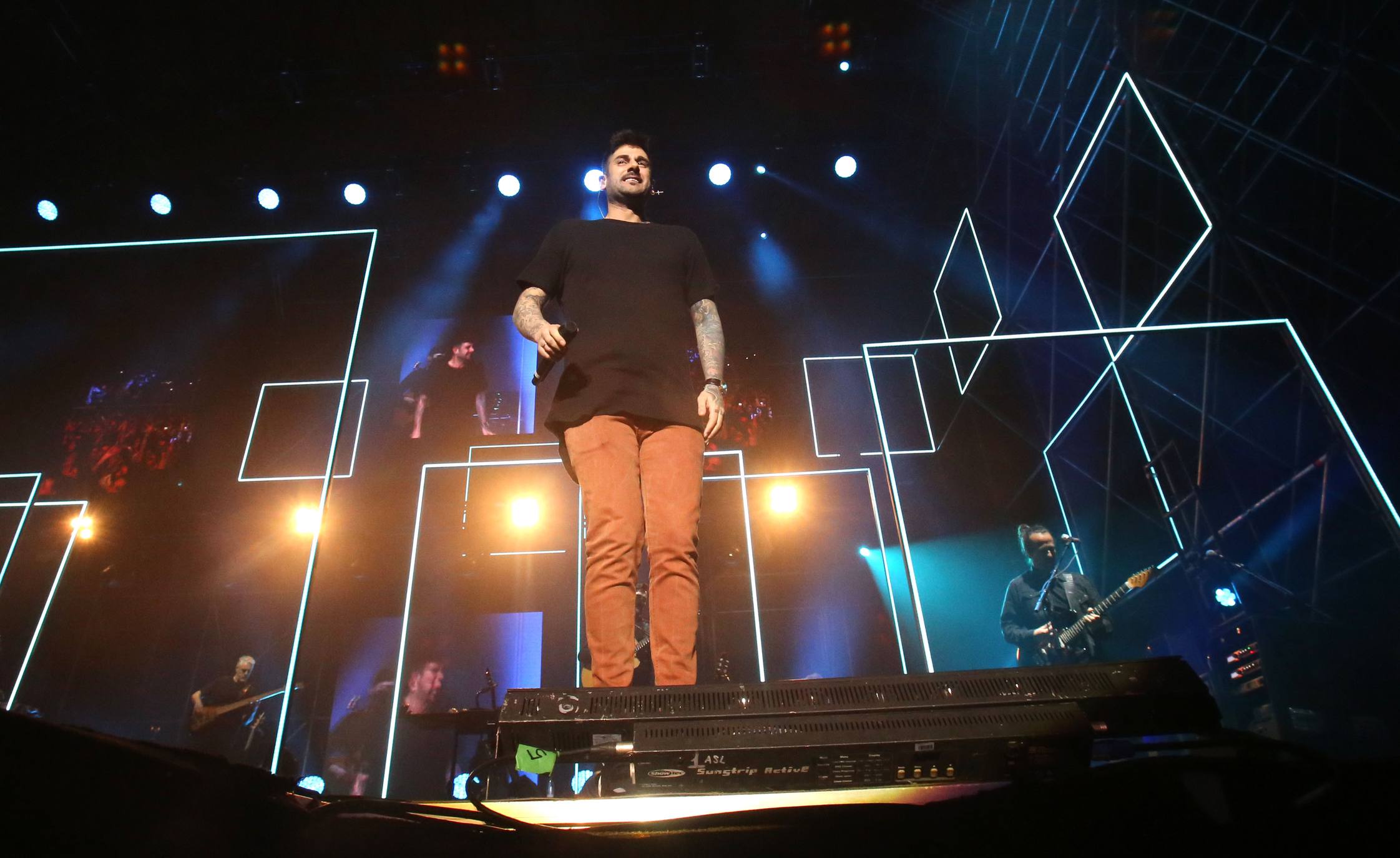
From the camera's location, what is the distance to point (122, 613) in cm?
681

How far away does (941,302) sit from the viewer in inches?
258

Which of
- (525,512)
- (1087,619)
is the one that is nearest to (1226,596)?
(1087,619)

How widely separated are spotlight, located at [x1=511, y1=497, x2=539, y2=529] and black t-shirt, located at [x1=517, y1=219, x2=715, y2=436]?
404 centimetres

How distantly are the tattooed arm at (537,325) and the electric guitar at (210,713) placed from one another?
16.8 feet

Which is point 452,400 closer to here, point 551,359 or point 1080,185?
point 551,359

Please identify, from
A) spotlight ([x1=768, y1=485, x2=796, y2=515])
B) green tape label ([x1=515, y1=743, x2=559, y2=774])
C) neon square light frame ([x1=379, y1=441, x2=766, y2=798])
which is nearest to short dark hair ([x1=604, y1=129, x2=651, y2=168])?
green tape label ([x1=515, y1=743, x2=559, y2=774])

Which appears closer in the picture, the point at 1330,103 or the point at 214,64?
the point at 1330,103

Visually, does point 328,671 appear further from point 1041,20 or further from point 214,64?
point 1041,20

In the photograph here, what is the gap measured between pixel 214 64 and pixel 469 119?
5.30 ft

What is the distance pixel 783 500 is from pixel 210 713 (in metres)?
4.99

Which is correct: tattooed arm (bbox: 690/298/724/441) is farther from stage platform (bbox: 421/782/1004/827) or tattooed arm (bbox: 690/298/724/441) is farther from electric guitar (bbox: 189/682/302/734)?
electric guitar (bbox: 189/682/302/734)

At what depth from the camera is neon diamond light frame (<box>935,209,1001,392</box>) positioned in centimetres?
562

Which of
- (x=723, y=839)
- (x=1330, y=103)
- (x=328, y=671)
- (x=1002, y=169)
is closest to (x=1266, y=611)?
(x=1330, y=103)

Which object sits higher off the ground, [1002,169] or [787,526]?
[1002,169]
